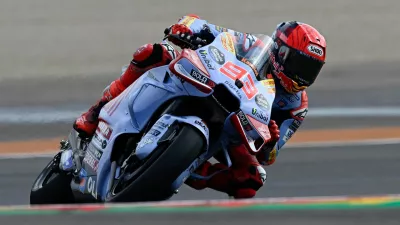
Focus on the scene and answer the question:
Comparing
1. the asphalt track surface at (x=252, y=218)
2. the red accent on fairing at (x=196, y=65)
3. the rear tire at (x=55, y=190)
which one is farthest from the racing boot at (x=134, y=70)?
the asphalt track surface at (x=252, y=218)

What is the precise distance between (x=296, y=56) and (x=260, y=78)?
237 millimetres

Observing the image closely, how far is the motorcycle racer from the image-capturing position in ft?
15.9

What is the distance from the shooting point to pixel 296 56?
484 cm

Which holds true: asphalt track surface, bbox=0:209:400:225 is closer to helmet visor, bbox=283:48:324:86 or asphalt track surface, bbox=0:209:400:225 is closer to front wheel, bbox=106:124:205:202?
front wheel, bbox=106:124:205:202

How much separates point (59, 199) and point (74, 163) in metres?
0.31

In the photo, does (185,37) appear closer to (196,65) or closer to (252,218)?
(196,65)

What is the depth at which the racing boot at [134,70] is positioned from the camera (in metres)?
5.09

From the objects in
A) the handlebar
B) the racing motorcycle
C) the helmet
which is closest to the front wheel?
the racing motorcycle

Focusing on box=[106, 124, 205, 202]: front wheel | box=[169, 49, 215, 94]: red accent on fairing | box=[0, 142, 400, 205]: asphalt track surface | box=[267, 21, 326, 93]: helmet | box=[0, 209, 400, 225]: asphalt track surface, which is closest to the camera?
box=[0, 209, 400, 225]: asphalt track surface

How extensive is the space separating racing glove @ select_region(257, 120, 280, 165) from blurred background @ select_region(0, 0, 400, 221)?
50.5 inches

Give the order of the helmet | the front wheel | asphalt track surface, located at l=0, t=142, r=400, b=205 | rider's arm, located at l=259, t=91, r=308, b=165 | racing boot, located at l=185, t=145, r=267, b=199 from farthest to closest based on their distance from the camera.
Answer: asphalt track surface, located at l=0, t=142, r=400, b=205
rider's arm, located at l=259, t=91, r=308, b=165
racing boot, located at l=185, t=145, r=267, b=199
the helmet
the front wheel

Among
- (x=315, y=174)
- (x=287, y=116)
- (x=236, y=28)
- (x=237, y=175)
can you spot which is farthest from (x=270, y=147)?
(x=236, y=28)

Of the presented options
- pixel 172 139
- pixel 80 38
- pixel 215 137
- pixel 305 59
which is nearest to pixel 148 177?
pixel 172 139

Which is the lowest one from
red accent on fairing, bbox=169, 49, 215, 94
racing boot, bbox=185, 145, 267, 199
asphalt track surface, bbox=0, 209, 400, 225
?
racing boot, bbox=185, 145, 267, 199
